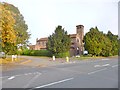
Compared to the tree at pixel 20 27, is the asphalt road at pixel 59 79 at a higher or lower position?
lower

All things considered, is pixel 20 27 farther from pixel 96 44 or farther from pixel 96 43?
pixel 96 43

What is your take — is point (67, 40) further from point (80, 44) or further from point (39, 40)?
point (39, 40)

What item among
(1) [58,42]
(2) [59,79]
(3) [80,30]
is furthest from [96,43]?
(2) [59,79]

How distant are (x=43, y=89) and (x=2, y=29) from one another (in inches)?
781

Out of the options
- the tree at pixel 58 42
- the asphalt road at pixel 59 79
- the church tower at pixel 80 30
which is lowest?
the asphalt road at pixel 59 79

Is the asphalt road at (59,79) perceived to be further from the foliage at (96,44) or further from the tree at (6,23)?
the foliage at (96,44)

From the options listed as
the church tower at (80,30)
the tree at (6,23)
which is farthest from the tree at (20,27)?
the church tower at (80,30)

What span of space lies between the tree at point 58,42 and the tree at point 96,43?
12.1 meters

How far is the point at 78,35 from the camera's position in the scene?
9231 centimetres

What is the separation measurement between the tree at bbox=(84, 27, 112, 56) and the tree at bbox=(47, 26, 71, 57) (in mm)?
12120

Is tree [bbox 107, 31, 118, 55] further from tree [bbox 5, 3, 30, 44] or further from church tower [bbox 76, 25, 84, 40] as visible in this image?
tree [bbox 5, 3, 30, 44]

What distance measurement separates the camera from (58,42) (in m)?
58.3

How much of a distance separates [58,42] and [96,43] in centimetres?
1685

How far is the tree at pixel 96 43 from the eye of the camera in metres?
71.1
